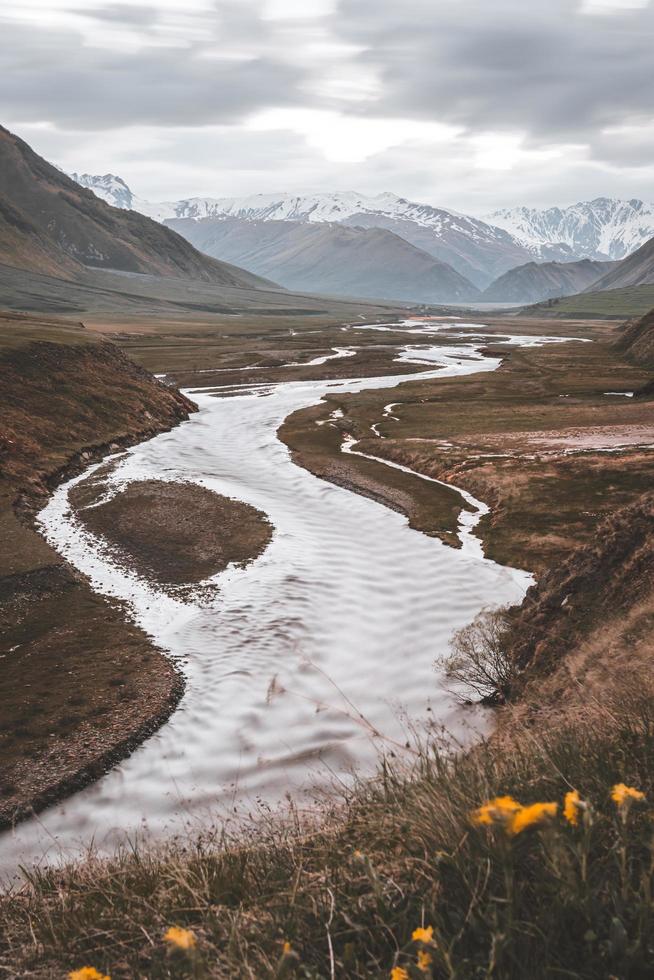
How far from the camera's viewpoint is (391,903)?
5.10m

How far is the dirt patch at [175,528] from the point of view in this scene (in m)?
29.8

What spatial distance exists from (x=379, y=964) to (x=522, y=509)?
34.7 meters

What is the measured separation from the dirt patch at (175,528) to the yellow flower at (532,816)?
2477 cm

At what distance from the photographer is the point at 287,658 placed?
21.5 m

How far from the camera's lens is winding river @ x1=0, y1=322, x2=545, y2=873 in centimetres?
1456

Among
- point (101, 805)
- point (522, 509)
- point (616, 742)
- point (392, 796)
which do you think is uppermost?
point (616, 742)

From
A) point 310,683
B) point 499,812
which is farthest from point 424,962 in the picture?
point 310,683

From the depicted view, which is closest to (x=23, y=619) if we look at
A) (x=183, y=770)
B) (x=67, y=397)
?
(x=183, y=770)

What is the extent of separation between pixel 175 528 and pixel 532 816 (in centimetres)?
3201

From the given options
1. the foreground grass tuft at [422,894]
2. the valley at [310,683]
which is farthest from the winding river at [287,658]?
the foreground grass tuft at [422,894]

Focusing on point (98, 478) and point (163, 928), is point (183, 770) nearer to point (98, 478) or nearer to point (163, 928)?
point (163, 928)

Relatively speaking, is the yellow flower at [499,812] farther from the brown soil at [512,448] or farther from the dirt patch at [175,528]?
the brown soil at [512,448]

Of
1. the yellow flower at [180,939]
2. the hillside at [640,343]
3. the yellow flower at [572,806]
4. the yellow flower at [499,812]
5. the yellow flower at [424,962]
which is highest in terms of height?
the hillside at [640,343]

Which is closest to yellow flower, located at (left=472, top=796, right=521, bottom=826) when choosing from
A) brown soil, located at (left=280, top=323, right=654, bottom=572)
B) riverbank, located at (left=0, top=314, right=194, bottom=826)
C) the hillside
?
riverbank, located at (left=0, top=314, right=194, bottom=826)
